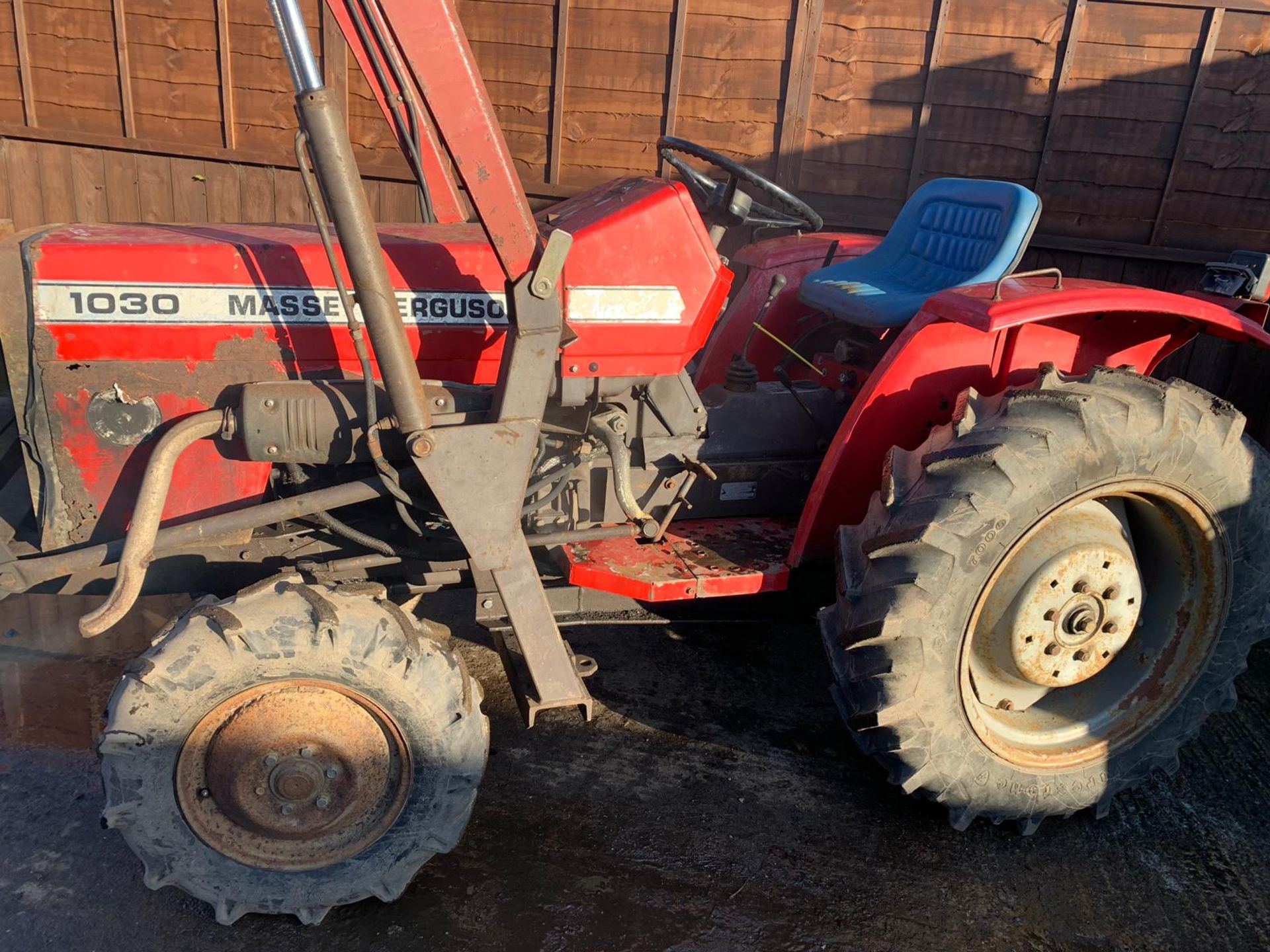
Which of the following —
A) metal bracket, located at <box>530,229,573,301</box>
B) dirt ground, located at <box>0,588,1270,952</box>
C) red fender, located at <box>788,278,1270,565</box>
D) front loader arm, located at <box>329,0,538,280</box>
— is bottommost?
dirt ground, located at <box>0,588,1270,952</box>

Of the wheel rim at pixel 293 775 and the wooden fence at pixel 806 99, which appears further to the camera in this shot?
the wooden fence at pixel 806 99

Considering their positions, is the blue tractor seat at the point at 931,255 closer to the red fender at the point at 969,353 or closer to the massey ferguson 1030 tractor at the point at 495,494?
the massey ferguson 1030 tractor at the point at 495,494

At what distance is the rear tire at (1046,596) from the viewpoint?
220cm

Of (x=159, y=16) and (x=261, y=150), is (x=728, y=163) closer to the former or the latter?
(x=261, y=150)

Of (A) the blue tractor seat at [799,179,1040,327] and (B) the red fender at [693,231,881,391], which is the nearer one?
(A) the blue tractor seat at [799,179,1040,327]

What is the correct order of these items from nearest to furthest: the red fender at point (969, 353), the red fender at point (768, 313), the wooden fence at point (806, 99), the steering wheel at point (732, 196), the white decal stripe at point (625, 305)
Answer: the white decal stripe at point (625, 305), the red fender at point (969, 353), the steering wheel at point (732, 196), the red fender at point (768, 313), the wooden fence at point (806, 99)

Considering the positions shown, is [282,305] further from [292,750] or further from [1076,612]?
[1076,612]

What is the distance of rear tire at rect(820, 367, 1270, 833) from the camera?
2199mm

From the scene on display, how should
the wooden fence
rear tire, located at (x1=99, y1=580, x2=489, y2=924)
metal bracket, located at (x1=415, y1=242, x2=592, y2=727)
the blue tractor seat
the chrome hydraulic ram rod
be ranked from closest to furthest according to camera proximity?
the chrome hydraulic ram rod → rear tire, located at (x1=99, y1=580, x2=489, y2=924) → metal bracket, located at (x1=415, y1=242, x2=592, y2=727) → the blue tractor seat → the wooden fence

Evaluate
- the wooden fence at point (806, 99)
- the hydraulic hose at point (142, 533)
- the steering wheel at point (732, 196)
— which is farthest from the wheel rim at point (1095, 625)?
the wooden fence at point (806, 99)

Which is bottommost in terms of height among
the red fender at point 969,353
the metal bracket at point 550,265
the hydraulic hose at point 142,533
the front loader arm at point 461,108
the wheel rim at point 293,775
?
the wheel rim at point 293,775

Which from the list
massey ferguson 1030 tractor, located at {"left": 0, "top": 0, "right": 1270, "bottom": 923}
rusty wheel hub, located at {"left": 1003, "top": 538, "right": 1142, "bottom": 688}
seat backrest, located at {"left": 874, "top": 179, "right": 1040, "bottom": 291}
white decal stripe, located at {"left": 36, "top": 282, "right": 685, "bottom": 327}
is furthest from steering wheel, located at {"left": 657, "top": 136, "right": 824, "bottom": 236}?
rusty wheel hub, located at {"left": 1003, "top": 538, "right": 1142, "bottom": 688}

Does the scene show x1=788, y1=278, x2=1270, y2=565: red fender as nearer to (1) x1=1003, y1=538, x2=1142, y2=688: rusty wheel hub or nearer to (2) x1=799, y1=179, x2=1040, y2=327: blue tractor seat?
(2) x1=799, y1=179, x2=1040, y2=327: blue tractor seat

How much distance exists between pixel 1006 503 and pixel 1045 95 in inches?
151
